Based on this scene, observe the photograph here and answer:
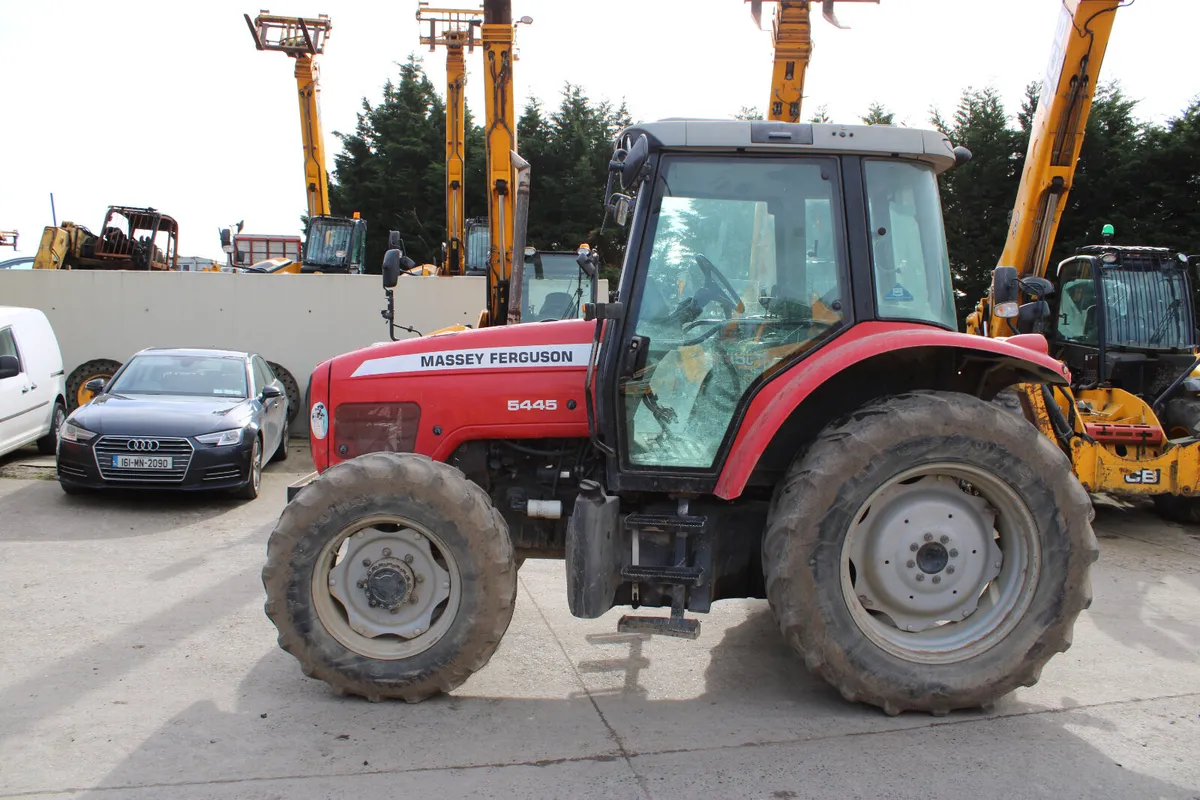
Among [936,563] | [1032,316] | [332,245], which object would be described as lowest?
[936,563]

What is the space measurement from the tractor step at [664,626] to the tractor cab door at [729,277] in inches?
23.8

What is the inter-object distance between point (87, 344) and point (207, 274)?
2270 mm

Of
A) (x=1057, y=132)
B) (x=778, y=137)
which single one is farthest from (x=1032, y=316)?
(x=778, y=137)

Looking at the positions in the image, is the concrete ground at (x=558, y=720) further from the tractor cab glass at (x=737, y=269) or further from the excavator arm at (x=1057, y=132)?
the excavator arm at (x=1057, y=132)

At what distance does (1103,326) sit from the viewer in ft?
30.4

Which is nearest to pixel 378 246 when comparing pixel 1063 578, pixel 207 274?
pixel 207 274

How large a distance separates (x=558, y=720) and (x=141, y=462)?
606 centimetres

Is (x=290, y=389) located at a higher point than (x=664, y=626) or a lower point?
lower

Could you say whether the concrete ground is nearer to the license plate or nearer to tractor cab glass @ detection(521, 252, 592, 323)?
the license plate

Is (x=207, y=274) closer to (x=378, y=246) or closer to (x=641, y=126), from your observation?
(x=641, y=126)

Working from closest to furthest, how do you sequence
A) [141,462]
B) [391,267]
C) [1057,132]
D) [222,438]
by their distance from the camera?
[391,267], [141,462], [222,438], [1057,132]

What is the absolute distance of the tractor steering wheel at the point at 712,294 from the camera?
13.5 feet

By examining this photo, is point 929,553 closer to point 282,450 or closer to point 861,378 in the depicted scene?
point 861,378

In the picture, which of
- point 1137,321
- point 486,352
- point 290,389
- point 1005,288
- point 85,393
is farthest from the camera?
point 290,389
